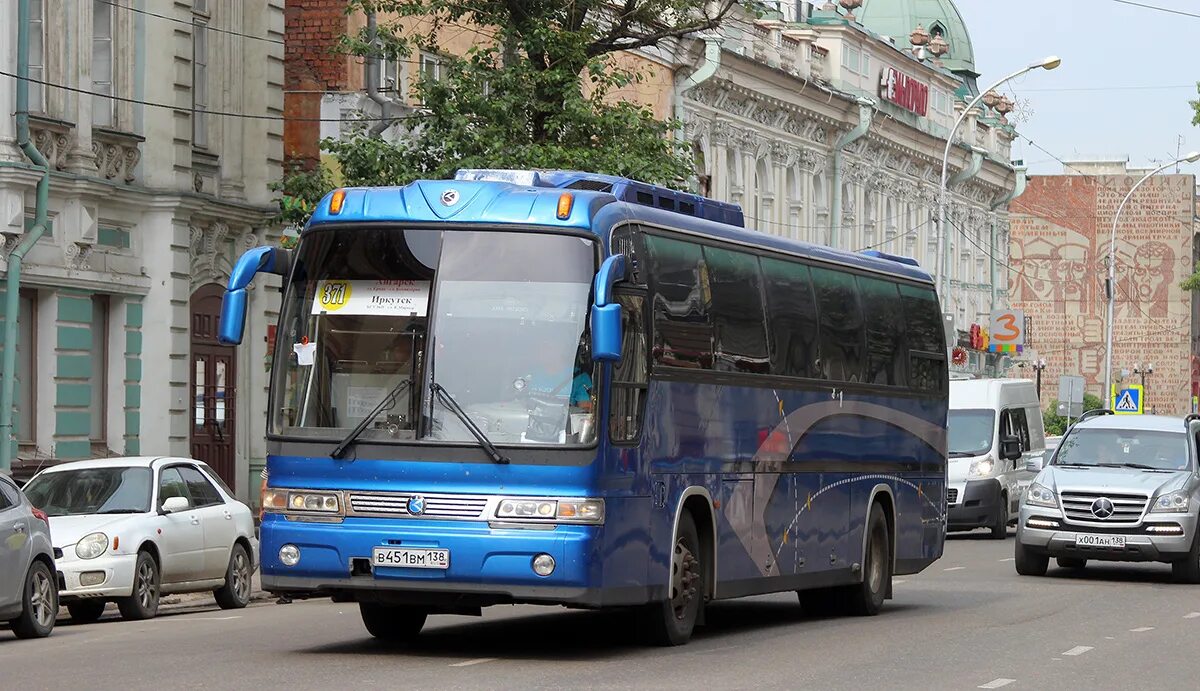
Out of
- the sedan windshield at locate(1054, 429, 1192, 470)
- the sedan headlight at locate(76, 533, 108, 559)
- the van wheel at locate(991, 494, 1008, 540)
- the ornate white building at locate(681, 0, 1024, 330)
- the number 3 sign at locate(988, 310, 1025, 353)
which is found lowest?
the van wheel at locate(991, 494, 1008, 540)

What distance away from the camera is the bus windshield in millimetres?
14062

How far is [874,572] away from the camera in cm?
2038

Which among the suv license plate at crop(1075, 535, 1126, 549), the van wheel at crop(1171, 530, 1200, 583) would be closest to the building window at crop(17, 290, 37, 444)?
the suv license plate at crop(1075, 535, 1126, 549)

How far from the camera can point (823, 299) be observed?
1875 centimetres

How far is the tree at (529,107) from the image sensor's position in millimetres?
27297

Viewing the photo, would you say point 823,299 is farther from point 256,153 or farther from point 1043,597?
point 256,153

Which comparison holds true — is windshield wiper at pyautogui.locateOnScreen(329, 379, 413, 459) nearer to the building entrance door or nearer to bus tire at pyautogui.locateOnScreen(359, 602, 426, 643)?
bus tire at pyautogui.locateOnScreen(359, 602, 426, 643)

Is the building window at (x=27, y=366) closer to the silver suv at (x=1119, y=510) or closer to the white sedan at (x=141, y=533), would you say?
the white sedan at (x=141, y=533)

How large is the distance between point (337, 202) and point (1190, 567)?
1347cm

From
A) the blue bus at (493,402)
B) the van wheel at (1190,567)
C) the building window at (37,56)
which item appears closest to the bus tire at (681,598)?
the blue bus at (493,402)

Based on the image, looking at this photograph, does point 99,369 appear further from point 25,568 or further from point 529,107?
point 25,568

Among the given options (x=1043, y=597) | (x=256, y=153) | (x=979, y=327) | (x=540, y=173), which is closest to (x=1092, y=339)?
(x=979, y=327)

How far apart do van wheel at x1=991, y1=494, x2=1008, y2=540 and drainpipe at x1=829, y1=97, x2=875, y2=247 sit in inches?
973

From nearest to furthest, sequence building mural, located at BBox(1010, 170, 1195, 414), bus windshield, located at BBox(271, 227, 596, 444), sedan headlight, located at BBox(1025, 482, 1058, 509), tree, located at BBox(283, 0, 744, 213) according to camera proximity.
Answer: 1. bus windshield, located at BBox(271, 227, 596, 444)
2. sedan headlight, located at BBox(1025, 482, 1058, 509)
3. tree, located at BBox(283, 0, 744, 213)
4. building mural, located at BBox(1010, 170, 1195, 414)
